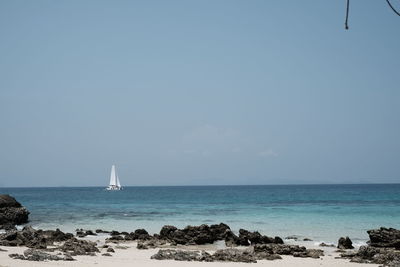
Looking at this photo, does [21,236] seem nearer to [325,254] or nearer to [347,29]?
[325,254]

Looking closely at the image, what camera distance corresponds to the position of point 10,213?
39.0 metres

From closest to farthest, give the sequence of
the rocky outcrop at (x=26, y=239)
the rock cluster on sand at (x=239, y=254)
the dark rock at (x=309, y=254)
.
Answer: the rock cluster on sand at (x=239, y=254)
the dark rock at (x=309, y=254)
the rocky outcrop at (x=26, y=239)

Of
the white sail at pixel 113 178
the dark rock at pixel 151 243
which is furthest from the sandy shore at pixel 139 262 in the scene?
the white sail at pixel 113 178

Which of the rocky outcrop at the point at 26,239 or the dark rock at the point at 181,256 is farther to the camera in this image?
the rocky outcrop at the point at 26,239

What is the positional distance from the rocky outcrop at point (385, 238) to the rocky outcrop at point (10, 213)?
2817 centimetres

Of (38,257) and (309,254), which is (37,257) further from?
(309,254)

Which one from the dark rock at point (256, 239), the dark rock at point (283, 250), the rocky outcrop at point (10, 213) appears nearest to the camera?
the dark rock at point (283, 250)

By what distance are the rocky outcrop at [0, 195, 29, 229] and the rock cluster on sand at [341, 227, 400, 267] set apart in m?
28.4

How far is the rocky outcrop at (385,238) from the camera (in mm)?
21188

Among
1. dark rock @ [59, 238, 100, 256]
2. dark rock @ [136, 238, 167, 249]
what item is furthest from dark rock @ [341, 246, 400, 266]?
dark rock @ [59, 238, 100, 256]

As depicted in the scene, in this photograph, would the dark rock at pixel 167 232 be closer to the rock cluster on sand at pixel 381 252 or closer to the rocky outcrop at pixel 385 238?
the rock cluster on sand at pixel 381 252

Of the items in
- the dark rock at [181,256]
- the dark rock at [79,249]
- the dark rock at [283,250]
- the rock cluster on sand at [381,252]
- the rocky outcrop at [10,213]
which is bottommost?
the rocky outcrop at [10,213]

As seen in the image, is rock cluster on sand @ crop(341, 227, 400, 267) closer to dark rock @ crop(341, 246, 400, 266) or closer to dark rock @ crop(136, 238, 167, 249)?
dark rock @ crop(341, 246, 400, 266)

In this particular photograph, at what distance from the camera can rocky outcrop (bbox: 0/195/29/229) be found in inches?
1508
